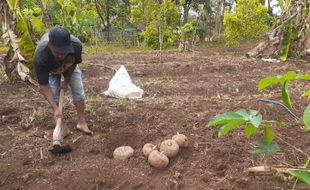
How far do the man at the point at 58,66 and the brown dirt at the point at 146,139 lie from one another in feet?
0.96

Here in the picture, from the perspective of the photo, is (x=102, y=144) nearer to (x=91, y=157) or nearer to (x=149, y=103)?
(x=91, y=157)

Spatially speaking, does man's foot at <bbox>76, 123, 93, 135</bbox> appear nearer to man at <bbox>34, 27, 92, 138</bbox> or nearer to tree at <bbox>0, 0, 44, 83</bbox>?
man at <bbox>34, 27, 92, 138</bbox>

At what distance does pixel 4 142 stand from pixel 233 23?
686 centimetres

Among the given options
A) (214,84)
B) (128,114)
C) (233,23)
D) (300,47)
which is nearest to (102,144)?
(128,114)

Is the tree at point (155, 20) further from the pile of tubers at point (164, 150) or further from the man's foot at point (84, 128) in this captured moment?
the pile of tubers at point (164, 150)

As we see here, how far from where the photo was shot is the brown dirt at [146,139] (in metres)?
2.68

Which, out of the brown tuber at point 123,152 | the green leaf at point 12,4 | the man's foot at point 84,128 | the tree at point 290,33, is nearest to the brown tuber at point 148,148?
the brown tuber at point 123,152

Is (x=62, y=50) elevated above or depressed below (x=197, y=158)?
above

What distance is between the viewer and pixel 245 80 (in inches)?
206

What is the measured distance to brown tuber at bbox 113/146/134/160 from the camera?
293 cm

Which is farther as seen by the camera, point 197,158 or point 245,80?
point 245,80

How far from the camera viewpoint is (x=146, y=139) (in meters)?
3.23

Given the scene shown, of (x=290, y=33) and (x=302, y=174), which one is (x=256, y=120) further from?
(x=290, y=33)

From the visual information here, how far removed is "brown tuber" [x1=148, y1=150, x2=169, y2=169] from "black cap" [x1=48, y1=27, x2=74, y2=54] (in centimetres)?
97
